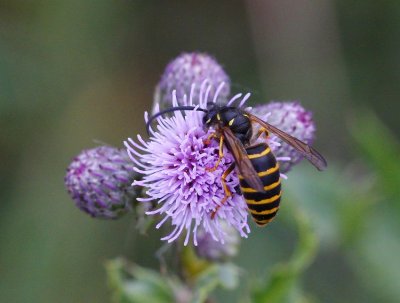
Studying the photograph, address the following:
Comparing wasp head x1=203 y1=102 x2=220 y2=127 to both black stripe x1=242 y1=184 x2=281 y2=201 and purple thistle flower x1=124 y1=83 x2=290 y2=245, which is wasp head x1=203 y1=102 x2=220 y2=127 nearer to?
purple thistle flower x1=124 y1=83 x2=290 y2=245

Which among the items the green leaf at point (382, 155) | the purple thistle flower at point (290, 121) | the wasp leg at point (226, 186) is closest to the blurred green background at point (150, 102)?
the green leaf at point (382, 155)

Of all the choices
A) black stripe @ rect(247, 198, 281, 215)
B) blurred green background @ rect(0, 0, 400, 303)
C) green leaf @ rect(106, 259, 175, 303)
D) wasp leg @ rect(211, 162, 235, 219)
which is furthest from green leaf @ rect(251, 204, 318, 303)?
black stripe @ rect(247, 198, 281, 215)

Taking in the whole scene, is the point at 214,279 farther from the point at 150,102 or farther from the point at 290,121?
the point at 150,102

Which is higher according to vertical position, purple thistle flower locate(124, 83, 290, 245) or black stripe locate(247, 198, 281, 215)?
purple thistle flower locate(124, 83, 290, 245)

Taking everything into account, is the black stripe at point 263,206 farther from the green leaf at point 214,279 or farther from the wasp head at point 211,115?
the green leaf at point 214,279

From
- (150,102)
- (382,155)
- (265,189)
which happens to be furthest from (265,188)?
(150,102)
